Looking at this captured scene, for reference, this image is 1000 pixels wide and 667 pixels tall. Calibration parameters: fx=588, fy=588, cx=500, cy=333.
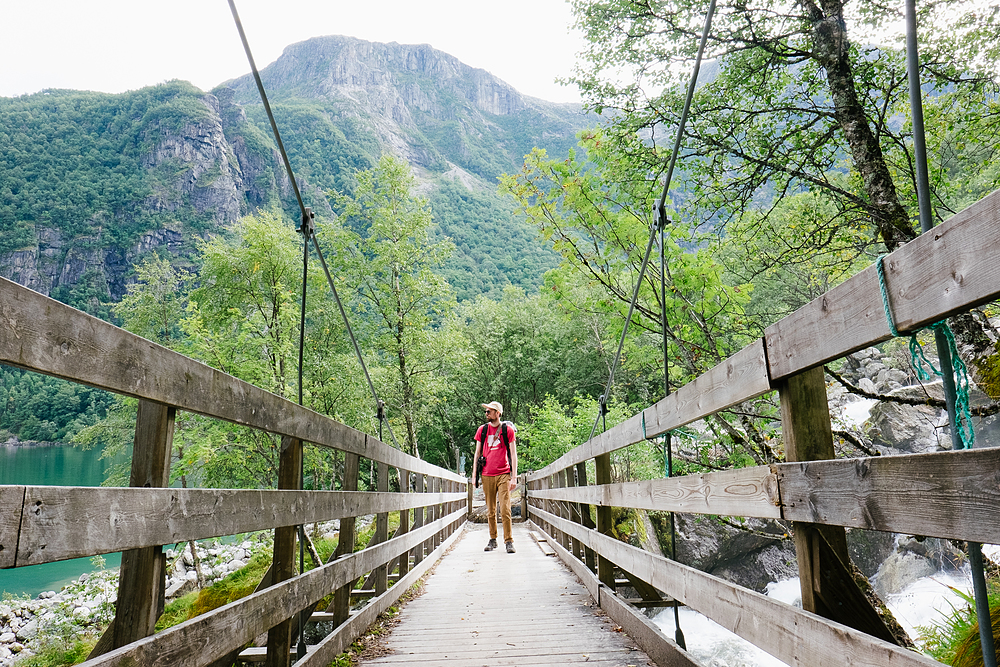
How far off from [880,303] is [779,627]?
2.76 ft

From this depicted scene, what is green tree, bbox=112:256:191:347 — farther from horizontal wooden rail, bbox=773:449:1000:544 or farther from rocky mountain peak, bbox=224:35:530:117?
rocky mountain peak, bbox=224:35:530:117

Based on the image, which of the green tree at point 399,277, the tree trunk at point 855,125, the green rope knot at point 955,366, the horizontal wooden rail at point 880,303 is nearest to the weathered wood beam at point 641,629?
the horizontal wooden rail at point 880,303

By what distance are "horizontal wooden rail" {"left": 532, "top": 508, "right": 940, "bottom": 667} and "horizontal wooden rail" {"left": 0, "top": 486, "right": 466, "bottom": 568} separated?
1392 millimetres

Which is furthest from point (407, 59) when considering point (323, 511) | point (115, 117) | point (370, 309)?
point (323, 511)

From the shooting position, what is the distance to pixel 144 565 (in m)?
1.34

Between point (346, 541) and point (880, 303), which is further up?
point (880, 303)

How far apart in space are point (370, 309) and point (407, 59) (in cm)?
20755

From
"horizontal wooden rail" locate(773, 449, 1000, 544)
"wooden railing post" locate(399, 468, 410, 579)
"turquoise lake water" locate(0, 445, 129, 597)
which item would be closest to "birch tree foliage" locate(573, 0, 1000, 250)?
"horizontal wooden rail" locate(773, 449, 1000, 544)

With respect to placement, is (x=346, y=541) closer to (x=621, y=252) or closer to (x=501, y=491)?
(x=501, y=491)

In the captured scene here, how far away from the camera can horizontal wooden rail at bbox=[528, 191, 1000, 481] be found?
2.81ft

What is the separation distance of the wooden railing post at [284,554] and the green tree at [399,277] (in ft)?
41.9

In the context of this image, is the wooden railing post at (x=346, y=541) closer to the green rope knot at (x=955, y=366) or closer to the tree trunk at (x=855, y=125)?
the green rope knot at (x=955, y=366)

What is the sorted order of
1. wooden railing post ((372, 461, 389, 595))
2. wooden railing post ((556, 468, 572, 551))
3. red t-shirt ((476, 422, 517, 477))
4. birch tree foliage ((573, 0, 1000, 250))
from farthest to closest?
red t-shirt ((476, 422, 517, 477))
wooden railing post ((556, 468, 572, 551))
birch tree foliage ((573, 0, 1000, 250))
wooden railing post ((372, 461, 389, 595))

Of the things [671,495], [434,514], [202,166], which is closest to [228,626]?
[671,495]
